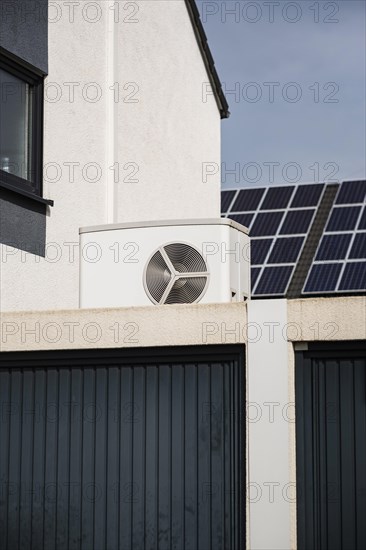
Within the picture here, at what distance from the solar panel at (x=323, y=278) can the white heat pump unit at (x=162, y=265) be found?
430 inches

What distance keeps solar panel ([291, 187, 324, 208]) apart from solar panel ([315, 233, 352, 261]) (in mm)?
2636

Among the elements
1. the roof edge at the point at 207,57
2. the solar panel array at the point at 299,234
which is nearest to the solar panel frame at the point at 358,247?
the solar panel array at the point at 299,234

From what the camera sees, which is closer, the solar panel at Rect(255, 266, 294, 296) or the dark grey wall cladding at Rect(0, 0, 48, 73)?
the dark grey wall cladding at Rect(0, 0, 48, 73)

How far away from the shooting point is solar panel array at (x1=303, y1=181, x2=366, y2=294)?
66.5 ft

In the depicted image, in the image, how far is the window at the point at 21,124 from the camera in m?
11.0

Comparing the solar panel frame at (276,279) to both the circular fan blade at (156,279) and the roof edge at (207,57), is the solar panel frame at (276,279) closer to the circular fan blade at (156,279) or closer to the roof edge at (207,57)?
the roof edge at (207,57)

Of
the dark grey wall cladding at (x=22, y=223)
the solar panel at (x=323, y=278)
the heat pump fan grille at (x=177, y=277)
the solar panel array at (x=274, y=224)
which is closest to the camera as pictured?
the heat pump fan grille at (x=177, y=277)

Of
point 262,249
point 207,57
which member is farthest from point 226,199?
point 207,57

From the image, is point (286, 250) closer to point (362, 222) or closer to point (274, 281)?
point (274, 281)

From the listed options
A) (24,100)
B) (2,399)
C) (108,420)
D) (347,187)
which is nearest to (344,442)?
(108,420)

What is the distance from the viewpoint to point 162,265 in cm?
959

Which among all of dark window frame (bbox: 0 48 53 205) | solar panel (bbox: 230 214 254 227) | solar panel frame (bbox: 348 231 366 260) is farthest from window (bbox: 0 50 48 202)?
solar panel (bbox: 230 214 254 227)

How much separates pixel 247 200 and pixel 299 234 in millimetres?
2875

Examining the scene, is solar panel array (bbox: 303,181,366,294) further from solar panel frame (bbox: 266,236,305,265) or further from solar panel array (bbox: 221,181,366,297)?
solar panel frame (bbox: 266,236,305,265)
